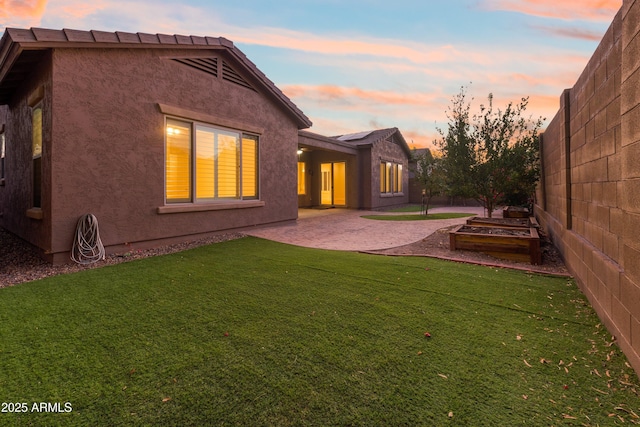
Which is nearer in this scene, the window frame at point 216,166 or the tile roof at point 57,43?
the tile roof at point 57,43

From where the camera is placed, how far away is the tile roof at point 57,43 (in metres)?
4.34

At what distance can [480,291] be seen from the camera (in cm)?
346

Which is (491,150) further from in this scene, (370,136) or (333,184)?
(370,136)

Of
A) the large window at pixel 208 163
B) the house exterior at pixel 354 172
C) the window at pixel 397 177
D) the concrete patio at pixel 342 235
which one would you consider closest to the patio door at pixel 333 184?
the house exterior at pixel 354 172

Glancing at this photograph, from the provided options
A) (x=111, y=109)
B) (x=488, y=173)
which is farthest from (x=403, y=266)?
(x=111, y=109)

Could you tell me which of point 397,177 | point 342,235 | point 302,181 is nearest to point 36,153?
point 342,235

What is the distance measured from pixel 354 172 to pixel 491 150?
8605 millimetres

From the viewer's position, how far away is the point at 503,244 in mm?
5000

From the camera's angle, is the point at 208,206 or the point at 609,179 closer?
the point at 609,179

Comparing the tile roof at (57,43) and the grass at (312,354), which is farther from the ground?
the tile roof at (57,43)

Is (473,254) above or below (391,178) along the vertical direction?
below

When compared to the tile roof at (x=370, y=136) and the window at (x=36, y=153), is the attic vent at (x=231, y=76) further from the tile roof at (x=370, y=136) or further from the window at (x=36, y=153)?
the tile roof at (x=370, y=136)

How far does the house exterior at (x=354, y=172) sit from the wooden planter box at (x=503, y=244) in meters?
8.92

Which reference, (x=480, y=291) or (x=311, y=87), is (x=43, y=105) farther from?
(x=311, y=87)
